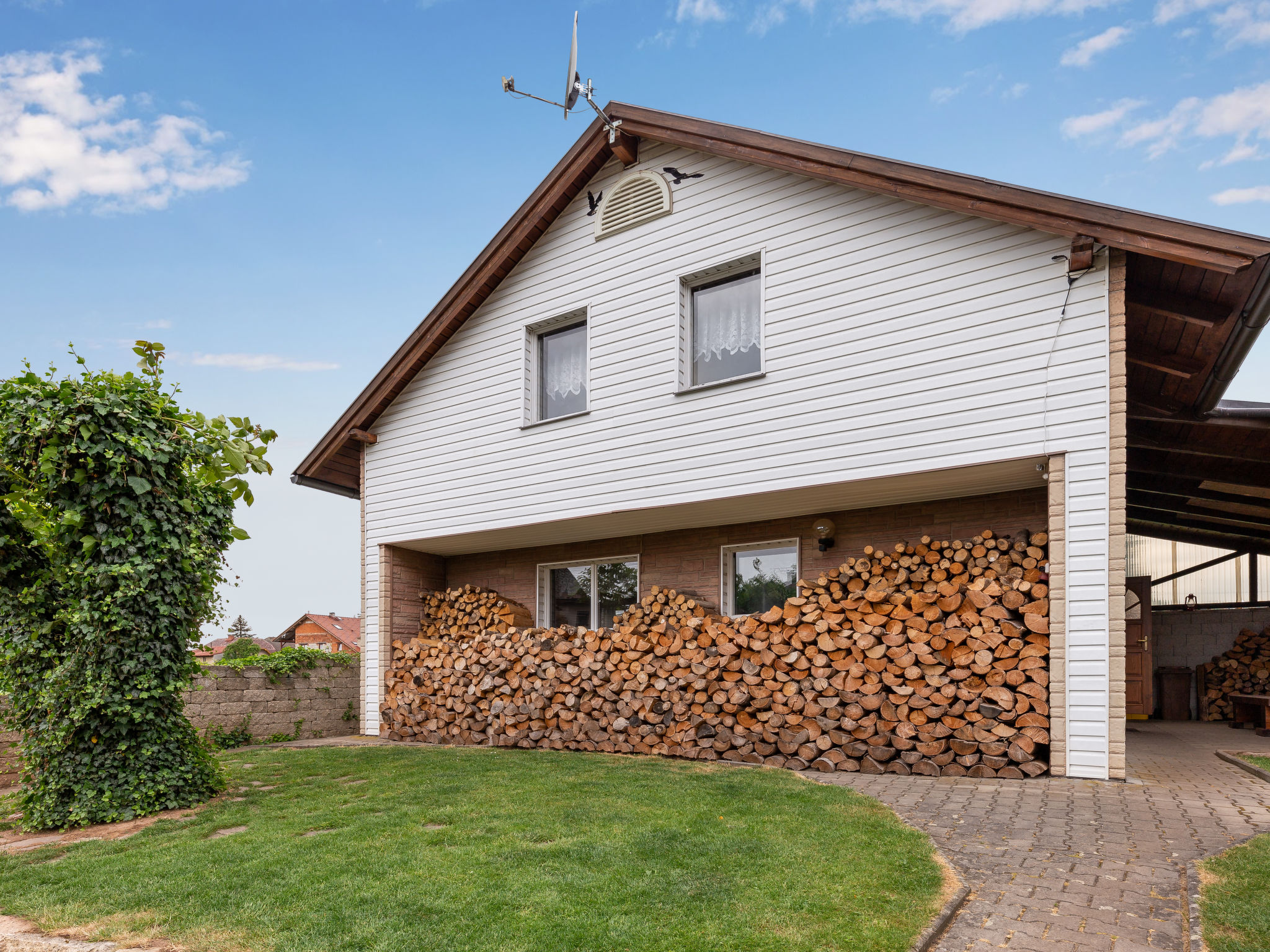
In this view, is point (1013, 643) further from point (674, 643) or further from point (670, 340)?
point (670, 340)

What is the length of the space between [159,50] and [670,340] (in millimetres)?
9611

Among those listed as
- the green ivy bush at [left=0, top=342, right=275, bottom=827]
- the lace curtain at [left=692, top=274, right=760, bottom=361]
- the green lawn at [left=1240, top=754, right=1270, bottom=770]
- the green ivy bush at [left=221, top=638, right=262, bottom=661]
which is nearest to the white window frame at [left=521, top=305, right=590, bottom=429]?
the lace curtain at [left=692, top=274, right=760, bottom=361]

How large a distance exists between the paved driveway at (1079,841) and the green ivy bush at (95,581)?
5.74 meters

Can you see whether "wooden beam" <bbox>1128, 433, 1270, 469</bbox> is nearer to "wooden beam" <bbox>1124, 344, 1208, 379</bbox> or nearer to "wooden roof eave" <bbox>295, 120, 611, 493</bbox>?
"wooden beam" <bbox>1124, 344, 1208, 379</bbox>

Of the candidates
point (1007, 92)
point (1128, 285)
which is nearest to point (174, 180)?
point (1007, 92)

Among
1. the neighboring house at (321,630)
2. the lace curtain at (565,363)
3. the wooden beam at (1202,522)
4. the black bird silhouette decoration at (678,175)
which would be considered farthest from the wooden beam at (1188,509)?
the neighboring house at (321,630)

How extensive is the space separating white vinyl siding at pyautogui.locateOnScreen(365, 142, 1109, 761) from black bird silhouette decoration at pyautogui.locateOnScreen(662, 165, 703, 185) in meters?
0.05

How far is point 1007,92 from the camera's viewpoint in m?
12.7

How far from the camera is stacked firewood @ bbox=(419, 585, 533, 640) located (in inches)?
445

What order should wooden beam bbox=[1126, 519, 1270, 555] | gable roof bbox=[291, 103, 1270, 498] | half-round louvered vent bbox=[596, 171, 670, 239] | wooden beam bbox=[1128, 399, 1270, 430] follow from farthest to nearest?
wooden beam bbox=[1126, 519, 1270, 555], half-round louvered vent bbox=[596, 171, 670, 239], wooden beam bbox=[1128, 399, 1270, 430], gable roof bbox=[291, 103, 1270, 498]

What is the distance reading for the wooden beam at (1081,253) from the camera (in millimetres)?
6672

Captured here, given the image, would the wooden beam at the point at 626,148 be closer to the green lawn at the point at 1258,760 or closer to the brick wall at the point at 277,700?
the brick wall at the point at 277,700

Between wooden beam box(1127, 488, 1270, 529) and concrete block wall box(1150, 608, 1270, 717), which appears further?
concrete block wall box(1150, 608, 1270, 717)

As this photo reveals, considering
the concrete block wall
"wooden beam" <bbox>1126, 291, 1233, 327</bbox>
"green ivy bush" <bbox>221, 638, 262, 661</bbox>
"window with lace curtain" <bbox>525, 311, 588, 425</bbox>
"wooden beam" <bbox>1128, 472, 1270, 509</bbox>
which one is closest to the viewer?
"wooden beam" <bbox>1126, 291, 1233, 327</bbox>
